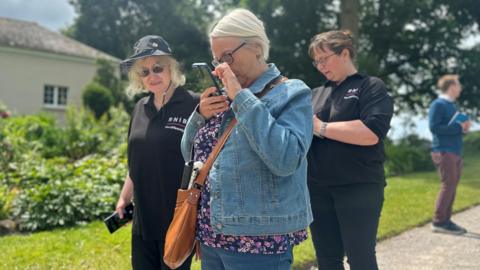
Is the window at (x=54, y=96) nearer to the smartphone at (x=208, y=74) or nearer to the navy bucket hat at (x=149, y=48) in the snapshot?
the navy bucket hat at (x=149, y=48)

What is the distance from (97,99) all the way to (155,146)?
751 inches

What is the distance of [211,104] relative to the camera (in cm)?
218

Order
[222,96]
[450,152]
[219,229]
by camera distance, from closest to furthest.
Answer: [219,229] → [222,96] → [450,152]

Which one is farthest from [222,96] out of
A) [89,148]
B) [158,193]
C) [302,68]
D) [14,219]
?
[302,68]

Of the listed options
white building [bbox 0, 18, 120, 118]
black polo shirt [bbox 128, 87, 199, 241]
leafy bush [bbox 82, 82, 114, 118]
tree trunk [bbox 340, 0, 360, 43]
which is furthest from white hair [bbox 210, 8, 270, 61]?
white building [bbox 0, 18, 120, 118]

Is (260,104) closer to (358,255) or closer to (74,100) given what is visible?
(358,255)

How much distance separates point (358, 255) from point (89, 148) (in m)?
9.46

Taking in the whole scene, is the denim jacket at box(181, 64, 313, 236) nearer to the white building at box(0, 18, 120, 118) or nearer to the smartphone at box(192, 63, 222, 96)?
the smartphone at box(192, 63, 222, 96)

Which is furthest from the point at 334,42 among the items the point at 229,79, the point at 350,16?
the point at 350,16

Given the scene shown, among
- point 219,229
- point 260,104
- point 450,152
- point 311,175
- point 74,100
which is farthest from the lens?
point 74,100

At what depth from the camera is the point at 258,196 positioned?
1969 mm

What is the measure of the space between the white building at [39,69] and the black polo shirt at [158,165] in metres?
22.1

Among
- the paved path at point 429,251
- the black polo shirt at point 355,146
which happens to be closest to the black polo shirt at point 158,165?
the black polo shirt at point 355,146

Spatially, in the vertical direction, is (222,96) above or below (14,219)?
above
